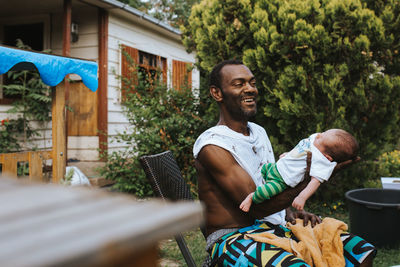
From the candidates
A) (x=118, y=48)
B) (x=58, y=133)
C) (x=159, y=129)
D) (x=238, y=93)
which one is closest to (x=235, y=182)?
(x=238, y=93)

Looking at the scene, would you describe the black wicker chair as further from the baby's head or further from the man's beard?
the baby's head

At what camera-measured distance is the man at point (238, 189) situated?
197 centimetres

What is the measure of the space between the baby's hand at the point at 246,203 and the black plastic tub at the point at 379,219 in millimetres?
2402

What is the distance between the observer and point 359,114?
536cm

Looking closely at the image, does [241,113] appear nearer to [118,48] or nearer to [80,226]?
[80,226]

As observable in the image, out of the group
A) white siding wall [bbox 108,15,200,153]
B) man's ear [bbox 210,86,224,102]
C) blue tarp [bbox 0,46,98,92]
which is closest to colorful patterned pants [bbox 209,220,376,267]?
man's ear [bbox 210,86,224,102]

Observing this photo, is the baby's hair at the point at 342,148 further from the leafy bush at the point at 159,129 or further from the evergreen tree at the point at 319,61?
the leafy bush at the point at 159,129

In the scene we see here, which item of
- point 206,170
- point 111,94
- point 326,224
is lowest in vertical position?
point 326,224

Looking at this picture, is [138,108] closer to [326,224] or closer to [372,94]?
[372,94]

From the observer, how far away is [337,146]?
2176 millimetres

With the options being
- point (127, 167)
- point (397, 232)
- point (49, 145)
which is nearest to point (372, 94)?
point (397, 232)

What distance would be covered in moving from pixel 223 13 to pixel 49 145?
4.75 metres

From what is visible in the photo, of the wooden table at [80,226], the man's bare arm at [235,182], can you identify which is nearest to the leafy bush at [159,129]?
the man's bare arm at [235,182]

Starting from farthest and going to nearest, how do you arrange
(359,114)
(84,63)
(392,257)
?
1. (359,114)
2. (84,63)
3. (392,257)
